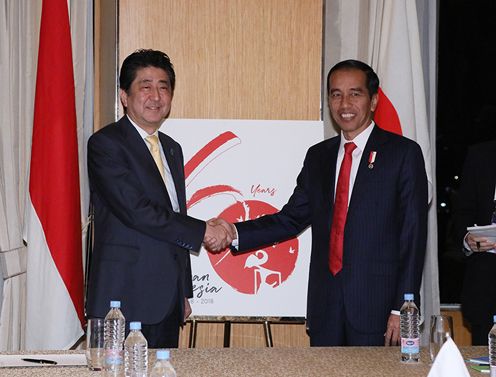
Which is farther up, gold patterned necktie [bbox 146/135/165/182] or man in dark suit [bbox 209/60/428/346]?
gold patterned necktie [bbox 146/135/165/182]

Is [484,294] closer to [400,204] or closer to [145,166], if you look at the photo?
[400,204]

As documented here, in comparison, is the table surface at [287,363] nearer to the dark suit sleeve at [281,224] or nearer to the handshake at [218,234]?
the handshake at [218,234]

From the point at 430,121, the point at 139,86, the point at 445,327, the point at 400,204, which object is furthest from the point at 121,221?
the point at 430,121

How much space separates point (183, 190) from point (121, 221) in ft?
1.40

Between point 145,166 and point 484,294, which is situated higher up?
point 145,166

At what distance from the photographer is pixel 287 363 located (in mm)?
2639

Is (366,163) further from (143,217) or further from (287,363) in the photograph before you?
(287,363)

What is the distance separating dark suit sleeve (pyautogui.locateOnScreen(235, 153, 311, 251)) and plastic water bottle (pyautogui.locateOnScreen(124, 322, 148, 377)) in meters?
1.87

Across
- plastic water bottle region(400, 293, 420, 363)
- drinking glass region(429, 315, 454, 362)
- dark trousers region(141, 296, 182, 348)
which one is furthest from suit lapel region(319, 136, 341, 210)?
drinking glass region(429, 315, 454, 362)

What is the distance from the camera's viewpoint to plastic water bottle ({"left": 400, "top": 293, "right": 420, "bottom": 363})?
2.63m

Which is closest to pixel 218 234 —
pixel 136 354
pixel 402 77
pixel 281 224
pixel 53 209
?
pixel 281 224

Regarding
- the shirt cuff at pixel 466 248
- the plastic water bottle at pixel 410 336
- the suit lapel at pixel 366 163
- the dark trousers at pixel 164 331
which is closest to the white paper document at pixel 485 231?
the shirt cuff at pixel 466 248

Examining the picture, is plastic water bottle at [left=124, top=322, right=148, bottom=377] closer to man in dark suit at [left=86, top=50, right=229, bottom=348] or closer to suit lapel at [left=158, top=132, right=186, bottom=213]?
man in dark suit at [left=86, top=50, right=229, bottom=348]

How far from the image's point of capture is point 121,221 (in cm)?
375
